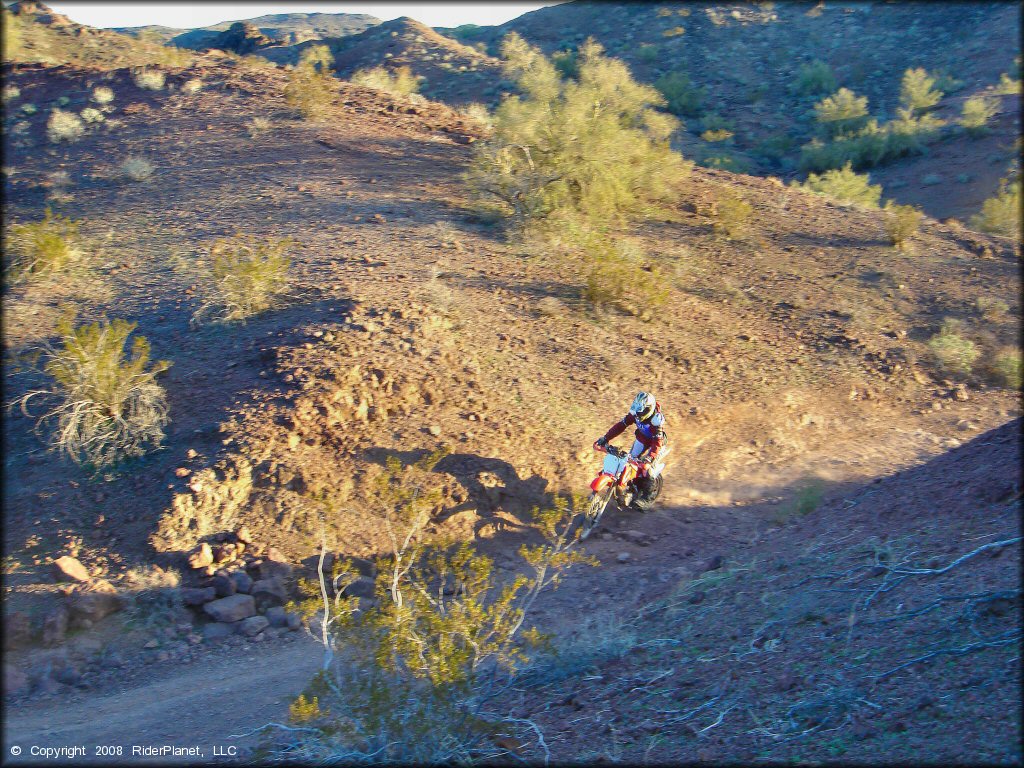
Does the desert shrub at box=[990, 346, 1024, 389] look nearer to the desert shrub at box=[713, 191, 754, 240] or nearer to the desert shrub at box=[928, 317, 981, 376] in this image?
the desert shrub at box=[928, 317, 981, 376]

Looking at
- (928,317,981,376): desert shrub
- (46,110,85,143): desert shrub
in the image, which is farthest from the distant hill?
(928,317,981,376): desert shrub

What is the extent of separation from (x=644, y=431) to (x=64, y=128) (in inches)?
544

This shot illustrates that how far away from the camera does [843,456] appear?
8992 millimetres

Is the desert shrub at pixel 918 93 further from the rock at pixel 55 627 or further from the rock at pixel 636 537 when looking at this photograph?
the rock at pixel 55 627

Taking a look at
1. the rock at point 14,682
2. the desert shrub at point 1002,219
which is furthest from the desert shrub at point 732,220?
the rock at point 14,682

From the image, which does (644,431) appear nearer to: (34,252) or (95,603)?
(95,603)

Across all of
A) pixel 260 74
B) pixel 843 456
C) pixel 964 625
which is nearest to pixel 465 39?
pixel 260 74

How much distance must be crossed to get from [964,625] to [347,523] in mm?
5200

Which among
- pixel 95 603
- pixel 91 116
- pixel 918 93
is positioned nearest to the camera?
pixel 95 603

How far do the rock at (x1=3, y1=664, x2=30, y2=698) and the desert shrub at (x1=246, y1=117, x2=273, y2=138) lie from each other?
1184cm

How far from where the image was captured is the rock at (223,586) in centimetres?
618

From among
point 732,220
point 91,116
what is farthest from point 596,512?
point 91,116

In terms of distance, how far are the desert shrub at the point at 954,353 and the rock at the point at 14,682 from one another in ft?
38.6

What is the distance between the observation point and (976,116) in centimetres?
2489
